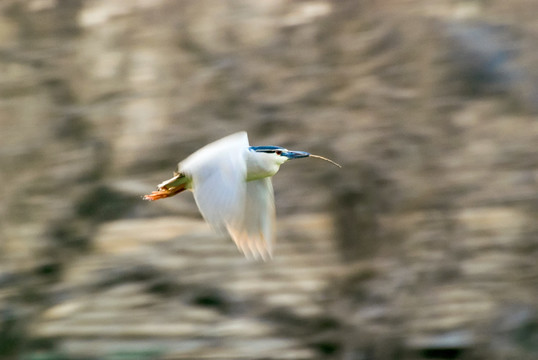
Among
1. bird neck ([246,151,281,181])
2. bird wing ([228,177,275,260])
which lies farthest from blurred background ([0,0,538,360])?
bird neck ([246,151,281,181])

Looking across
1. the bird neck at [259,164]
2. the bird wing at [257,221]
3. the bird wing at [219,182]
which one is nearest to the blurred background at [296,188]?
the bird wing at [257,221]

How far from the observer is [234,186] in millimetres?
2422

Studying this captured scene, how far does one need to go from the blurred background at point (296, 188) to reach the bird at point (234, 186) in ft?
4.49

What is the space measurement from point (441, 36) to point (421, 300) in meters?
1.31

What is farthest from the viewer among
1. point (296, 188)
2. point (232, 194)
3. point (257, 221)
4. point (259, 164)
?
point (296, 188)

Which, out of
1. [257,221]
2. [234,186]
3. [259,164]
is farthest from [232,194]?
[257,221]

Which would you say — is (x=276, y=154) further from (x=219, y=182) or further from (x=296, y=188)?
(x=296, y=188)

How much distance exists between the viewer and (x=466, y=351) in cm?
404

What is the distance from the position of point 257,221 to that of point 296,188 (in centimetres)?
149

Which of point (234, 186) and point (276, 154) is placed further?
point (276, 154)

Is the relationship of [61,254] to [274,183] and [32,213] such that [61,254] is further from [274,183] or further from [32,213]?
[274,183]

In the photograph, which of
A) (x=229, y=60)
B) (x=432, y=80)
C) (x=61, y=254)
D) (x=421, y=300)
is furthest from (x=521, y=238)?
(x=61, y=254)

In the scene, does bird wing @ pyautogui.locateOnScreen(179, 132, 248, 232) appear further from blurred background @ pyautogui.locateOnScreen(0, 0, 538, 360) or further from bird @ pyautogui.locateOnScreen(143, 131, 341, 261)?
blurred background @ pyautogui.locateOnScreen(0, 0, 538, 360)

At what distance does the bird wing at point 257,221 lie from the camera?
284cm
